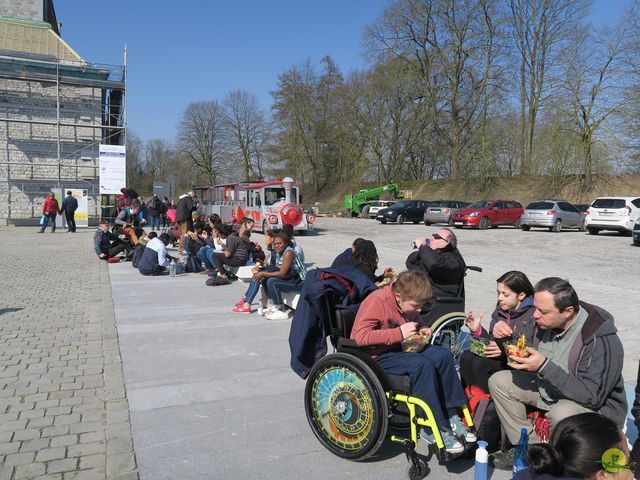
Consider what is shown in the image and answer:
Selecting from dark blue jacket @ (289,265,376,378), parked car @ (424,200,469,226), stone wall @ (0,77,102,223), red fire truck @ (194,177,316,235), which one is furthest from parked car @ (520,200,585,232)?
dark blue jacket @ (289,265,376,378)

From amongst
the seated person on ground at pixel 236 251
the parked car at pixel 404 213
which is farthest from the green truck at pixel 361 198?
the seated person on ground at pixel 236 251

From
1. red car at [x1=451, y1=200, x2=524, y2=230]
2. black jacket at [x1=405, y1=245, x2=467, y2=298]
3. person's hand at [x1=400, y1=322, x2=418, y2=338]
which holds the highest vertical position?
red car at [x1=451, y1=200, x2=524, y2=230]

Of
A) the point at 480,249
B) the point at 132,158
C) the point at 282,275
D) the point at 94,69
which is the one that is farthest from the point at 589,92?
the point at 132,158

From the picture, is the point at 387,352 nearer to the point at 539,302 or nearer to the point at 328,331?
the point at 328,331

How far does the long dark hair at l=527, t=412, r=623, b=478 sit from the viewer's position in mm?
2027

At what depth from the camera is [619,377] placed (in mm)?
3146

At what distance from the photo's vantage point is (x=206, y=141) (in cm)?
6406

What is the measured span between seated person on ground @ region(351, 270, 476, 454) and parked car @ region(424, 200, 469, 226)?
2779 centimetres

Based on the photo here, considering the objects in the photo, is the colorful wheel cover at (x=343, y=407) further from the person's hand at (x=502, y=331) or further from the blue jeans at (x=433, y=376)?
the person's hand at (x=502, y=331)

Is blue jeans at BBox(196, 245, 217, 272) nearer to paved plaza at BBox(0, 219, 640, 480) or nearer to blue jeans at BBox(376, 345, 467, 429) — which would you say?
paved plaza at BBox(0, 219, 640, 480)

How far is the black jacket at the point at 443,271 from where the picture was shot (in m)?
5.28

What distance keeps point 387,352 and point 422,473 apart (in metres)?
0.78

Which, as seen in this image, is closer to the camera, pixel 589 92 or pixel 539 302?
pixel 539 302

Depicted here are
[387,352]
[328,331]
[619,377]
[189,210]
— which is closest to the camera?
[619,377]
